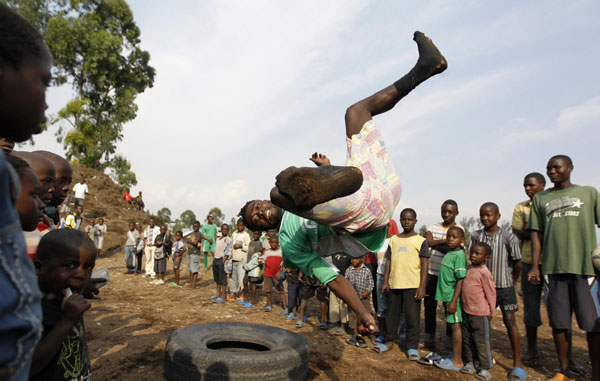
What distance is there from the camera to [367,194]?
2.49 metres

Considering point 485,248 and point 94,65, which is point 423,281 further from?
point 94,65

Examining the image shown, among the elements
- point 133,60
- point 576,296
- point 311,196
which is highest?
point 133,60

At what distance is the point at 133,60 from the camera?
28.2m

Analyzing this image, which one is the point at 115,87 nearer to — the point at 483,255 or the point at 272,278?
the point at 272,278

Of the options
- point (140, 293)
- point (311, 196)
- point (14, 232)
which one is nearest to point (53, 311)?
point (14, 232)

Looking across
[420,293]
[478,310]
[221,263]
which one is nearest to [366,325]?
[478,310]

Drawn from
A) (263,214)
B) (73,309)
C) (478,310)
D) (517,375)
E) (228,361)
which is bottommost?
(517,375)

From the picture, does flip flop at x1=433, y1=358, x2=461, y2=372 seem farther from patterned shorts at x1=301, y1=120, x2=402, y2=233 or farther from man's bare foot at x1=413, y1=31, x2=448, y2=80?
man's bare foot at x1=413, y1=31, x2=448, y2=80

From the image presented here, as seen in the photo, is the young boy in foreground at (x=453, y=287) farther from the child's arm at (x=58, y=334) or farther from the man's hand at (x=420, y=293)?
the child's arm at (x=58, y=334)

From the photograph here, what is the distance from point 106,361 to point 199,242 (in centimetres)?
608

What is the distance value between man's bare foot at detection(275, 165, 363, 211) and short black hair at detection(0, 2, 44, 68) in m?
1.28

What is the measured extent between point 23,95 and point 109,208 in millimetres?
21455

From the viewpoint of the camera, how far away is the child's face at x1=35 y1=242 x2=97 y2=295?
2026mm

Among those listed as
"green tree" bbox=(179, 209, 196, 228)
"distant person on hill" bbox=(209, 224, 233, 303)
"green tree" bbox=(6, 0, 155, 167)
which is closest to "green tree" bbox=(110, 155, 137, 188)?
"green tree" bbox=(6, 0, 155, 167)
